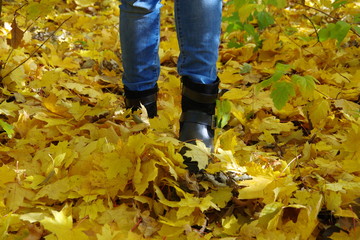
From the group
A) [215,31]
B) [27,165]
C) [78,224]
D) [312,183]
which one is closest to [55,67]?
[27,165]

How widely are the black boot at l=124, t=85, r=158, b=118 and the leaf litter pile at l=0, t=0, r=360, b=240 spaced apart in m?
0.05

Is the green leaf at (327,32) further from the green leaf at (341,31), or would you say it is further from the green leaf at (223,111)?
the green leaf at (223,111)

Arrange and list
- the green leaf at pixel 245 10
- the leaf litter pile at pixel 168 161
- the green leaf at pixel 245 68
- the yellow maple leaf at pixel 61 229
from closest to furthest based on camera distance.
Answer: the yellow maple leaf at pixel 61 229
the leaf litter pile at pixel 168 161
the green leaf at pixel 245 10
the green leaf at pixel 245 68

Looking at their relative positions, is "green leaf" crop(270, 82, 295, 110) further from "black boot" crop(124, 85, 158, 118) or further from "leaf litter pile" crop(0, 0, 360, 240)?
"black boot" crop(124, 85, 158, 118)

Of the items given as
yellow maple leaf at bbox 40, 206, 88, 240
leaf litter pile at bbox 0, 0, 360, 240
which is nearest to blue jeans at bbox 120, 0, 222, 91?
leaf litter pile at bbox 0, 0, 360, 240

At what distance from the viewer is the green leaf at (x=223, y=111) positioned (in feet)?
6.31


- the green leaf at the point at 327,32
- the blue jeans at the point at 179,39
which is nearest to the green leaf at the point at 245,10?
the green leaf at the point at 327,32

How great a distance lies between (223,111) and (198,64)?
15.5 inches

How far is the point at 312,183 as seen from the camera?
1485 mm

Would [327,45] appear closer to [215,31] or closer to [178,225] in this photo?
[215,31]

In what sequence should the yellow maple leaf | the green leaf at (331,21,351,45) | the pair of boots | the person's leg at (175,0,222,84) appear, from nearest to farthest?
the yellow maple leaf < the person's leg at (175,0,222,84) < the pair of boots < the green leaf at (331,21,351,45)

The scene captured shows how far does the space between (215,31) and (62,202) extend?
2.64ft

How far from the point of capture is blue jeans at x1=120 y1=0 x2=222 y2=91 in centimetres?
153

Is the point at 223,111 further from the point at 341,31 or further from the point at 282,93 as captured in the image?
the point at 341,31
